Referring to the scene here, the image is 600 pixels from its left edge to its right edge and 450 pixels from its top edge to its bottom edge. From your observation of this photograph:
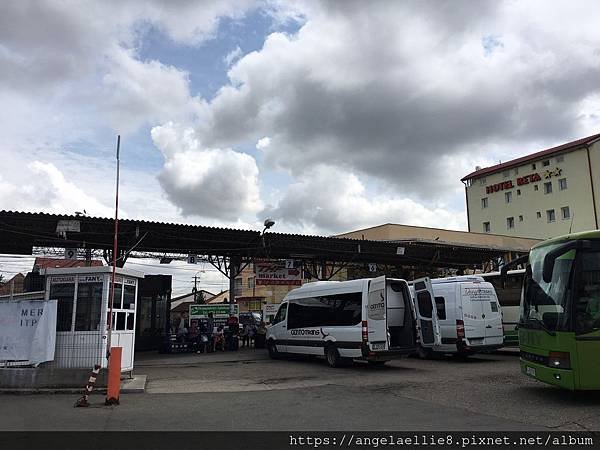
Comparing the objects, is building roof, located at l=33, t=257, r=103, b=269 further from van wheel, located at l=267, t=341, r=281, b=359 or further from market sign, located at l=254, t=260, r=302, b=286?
van wheel, located at l=267, t=341, r=281, b=359

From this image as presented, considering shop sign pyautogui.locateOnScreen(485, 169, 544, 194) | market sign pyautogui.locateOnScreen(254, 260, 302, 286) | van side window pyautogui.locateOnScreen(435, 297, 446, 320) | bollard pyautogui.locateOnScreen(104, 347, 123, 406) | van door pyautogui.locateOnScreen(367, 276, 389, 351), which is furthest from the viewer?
shop sign pyautogui.locateOnScreen(485, 169, 544, 194)

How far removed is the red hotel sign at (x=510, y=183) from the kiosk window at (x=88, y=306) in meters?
49.3

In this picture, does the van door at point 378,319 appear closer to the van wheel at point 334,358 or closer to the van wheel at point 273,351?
the van wheel at point 334,358

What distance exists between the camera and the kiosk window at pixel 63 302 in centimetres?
1159

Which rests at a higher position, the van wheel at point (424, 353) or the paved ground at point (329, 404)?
the van wheel at point (424, 353)

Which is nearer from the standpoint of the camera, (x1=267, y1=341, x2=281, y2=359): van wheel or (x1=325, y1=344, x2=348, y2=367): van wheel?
(x1=325, y1=344, x2=348, y2=367): van wheel

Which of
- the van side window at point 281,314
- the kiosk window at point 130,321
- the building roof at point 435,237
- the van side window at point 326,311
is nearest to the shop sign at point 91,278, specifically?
the kiosk window at point 130,321

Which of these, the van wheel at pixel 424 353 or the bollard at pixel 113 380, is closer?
the bollard at pixel 113 380

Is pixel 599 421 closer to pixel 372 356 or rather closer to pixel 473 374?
pixel 473 374

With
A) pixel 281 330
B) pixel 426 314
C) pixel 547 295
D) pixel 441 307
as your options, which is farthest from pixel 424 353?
pixel 547 295

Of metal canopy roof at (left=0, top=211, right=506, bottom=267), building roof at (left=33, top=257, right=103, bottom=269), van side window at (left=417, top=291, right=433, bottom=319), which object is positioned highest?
metal canopy roof at (left=0, top=211, right=506, bottom=267)

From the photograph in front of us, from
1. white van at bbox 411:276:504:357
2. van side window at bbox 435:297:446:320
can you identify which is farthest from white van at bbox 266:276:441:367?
van side window at bbox 435:297:446:320

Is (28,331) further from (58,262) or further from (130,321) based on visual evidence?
(58,262)

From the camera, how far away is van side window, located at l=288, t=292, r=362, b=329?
1455cm
